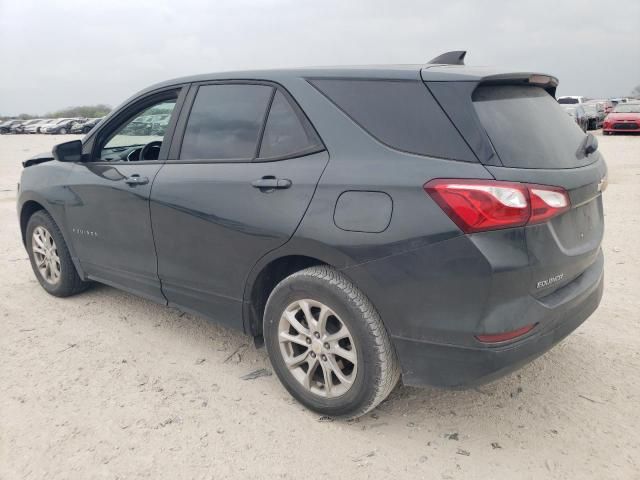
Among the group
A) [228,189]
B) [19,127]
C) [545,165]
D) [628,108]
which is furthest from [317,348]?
[19,127]

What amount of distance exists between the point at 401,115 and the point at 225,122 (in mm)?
1177

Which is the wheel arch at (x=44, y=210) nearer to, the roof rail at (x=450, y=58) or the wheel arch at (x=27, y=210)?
the wheel arch at (x=27, y=210)

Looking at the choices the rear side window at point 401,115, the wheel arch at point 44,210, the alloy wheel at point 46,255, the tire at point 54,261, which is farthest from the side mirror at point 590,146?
the alloy wheel at point 46,255

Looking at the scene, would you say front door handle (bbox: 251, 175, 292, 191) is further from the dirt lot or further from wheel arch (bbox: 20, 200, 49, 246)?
wheel arch (bbox: 20, 200, 49, 246)

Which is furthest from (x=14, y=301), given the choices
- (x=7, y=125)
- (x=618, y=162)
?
(x=7, y=125)

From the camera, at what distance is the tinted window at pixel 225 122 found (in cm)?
309

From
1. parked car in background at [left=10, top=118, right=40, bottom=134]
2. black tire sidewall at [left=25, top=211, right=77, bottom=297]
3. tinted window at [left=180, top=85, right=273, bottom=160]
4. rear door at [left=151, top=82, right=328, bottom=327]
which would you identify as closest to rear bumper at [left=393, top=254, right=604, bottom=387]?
rear door at [left=151, top=82, right=328, bottom=327]

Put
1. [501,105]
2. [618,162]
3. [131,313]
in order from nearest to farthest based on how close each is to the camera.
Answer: [501,105]
[131,313]
[618,162]

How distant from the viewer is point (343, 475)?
243 centimetres

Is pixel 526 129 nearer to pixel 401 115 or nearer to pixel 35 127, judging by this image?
pixel 401 115

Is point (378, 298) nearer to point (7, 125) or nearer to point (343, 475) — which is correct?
point (343, 475)

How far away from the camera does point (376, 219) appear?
244cm

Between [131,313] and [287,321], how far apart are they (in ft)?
6.27

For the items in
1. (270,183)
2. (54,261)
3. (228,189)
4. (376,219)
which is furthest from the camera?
(54,261)
